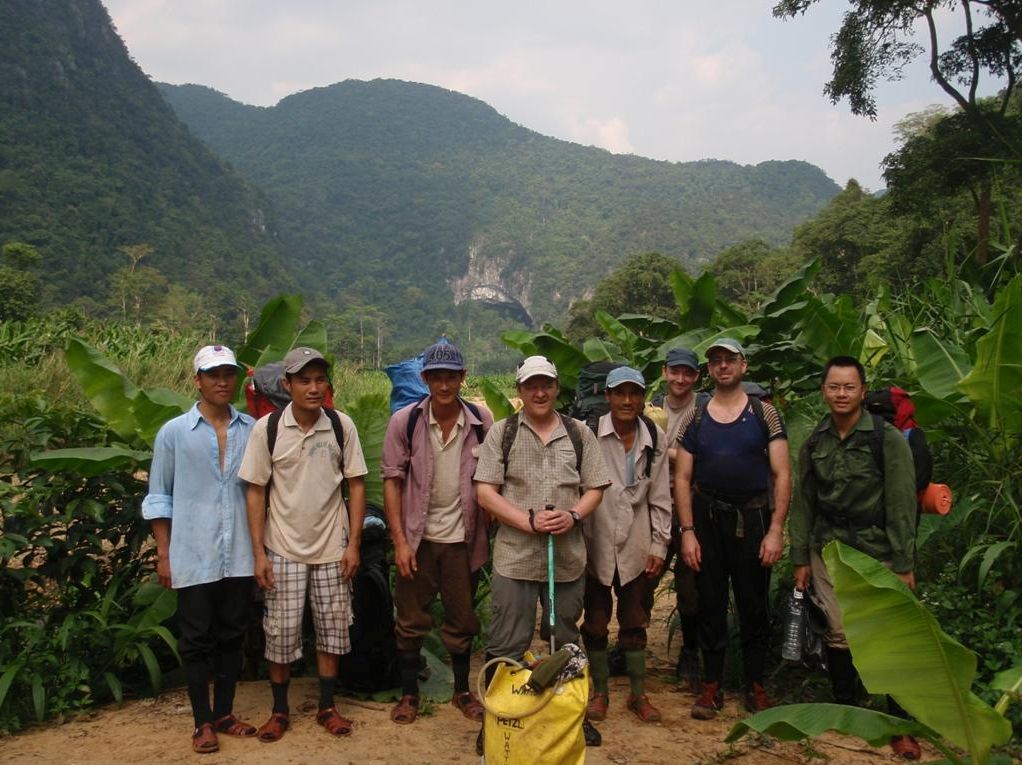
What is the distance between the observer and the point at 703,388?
530cm

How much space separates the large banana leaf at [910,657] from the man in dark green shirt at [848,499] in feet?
3.03

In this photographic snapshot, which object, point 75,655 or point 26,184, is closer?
point 75,655

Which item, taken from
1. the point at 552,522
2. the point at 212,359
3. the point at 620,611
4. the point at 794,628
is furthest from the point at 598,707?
the point at 212,359

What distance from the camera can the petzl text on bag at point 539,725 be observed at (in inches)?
95.4

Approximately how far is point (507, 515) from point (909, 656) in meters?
1.45

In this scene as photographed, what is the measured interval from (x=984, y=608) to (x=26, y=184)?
50646mm

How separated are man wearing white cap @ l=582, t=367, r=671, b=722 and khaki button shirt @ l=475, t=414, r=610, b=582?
20cm

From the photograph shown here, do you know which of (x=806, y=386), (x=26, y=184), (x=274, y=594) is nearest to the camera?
(x=274, y=594)

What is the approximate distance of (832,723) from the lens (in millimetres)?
2262

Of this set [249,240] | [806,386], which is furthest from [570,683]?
[249,240]

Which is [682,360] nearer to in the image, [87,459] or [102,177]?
[87,459]

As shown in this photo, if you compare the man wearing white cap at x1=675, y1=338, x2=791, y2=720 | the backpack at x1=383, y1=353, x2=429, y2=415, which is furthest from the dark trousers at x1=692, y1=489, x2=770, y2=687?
the backpack at x1=383, y1=353, x2=429, y2=415

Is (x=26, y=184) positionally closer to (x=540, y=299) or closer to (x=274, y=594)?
(x=274, y=594)

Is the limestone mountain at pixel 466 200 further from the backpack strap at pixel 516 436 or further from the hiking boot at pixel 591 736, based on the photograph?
the hiking boot at pixel 591 736
